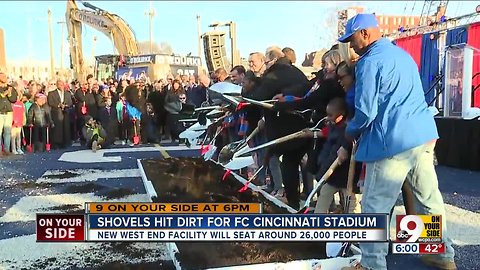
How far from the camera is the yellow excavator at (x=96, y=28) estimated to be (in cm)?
2764

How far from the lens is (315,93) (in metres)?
4.59

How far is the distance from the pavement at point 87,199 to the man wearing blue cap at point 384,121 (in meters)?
0.95

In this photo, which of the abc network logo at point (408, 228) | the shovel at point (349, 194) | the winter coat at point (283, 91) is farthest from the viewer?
the winter coat at point (283, 91)

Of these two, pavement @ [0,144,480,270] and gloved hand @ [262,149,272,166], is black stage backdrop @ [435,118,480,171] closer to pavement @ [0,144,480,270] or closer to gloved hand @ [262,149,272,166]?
pavement @ [0,144,480,270]

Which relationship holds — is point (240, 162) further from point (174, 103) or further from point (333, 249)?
point (174, 103)

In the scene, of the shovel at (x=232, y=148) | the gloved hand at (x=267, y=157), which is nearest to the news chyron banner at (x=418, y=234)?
the gloved hand at (x=267, y=157)

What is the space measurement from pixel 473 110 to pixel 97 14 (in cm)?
2300

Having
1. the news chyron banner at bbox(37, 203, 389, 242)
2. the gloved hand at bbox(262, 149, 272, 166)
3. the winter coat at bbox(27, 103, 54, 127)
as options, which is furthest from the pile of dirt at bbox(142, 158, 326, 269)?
the winter coat at bbox(27, 103, 54, 127)

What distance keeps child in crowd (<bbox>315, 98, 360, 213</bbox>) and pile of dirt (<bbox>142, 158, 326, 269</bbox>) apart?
1.51 feet

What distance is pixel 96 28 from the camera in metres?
28.3

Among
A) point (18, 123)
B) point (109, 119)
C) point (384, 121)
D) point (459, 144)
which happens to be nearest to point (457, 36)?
point (459, 144)

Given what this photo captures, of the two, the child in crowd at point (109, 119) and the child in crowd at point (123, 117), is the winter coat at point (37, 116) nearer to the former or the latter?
the child in crowd at point (109, 119)

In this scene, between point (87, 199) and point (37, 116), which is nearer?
point (87, 199)

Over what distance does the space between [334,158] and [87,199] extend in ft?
12.3
